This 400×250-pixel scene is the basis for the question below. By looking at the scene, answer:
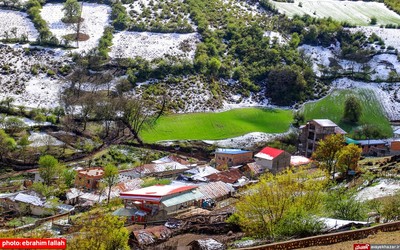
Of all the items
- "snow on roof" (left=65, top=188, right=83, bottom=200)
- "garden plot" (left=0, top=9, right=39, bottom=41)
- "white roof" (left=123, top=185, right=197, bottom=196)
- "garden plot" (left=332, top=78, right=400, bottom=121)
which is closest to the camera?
"white roof" (left=123, top=185, right=197, bottom=196)

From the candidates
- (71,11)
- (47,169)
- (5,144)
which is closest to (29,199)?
(47,169)

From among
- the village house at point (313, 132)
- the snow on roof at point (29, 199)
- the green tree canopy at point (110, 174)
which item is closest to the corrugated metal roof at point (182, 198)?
the green tree canopy at point (110, 174)

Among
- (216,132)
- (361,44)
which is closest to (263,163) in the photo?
(216,132)

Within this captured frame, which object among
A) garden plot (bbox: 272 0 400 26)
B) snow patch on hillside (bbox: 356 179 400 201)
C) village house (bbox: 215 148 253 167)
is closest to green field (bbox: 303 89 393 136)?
village house (bbox: 215 148 253 167)

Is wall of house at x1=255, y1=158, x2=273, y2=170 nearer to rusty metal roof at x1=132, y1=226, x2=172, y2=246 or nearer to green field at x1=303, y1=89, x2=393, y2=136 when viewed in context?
green field at x1=303, y1=89, x2=393, y2=136

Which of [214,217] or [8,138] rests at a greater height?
[214,217]

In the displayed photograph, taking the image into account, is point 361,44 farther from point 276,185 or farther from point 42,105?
point 276,185

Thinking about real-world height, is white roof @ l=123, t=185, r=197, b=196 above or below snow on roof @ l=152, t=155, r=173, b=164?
above
